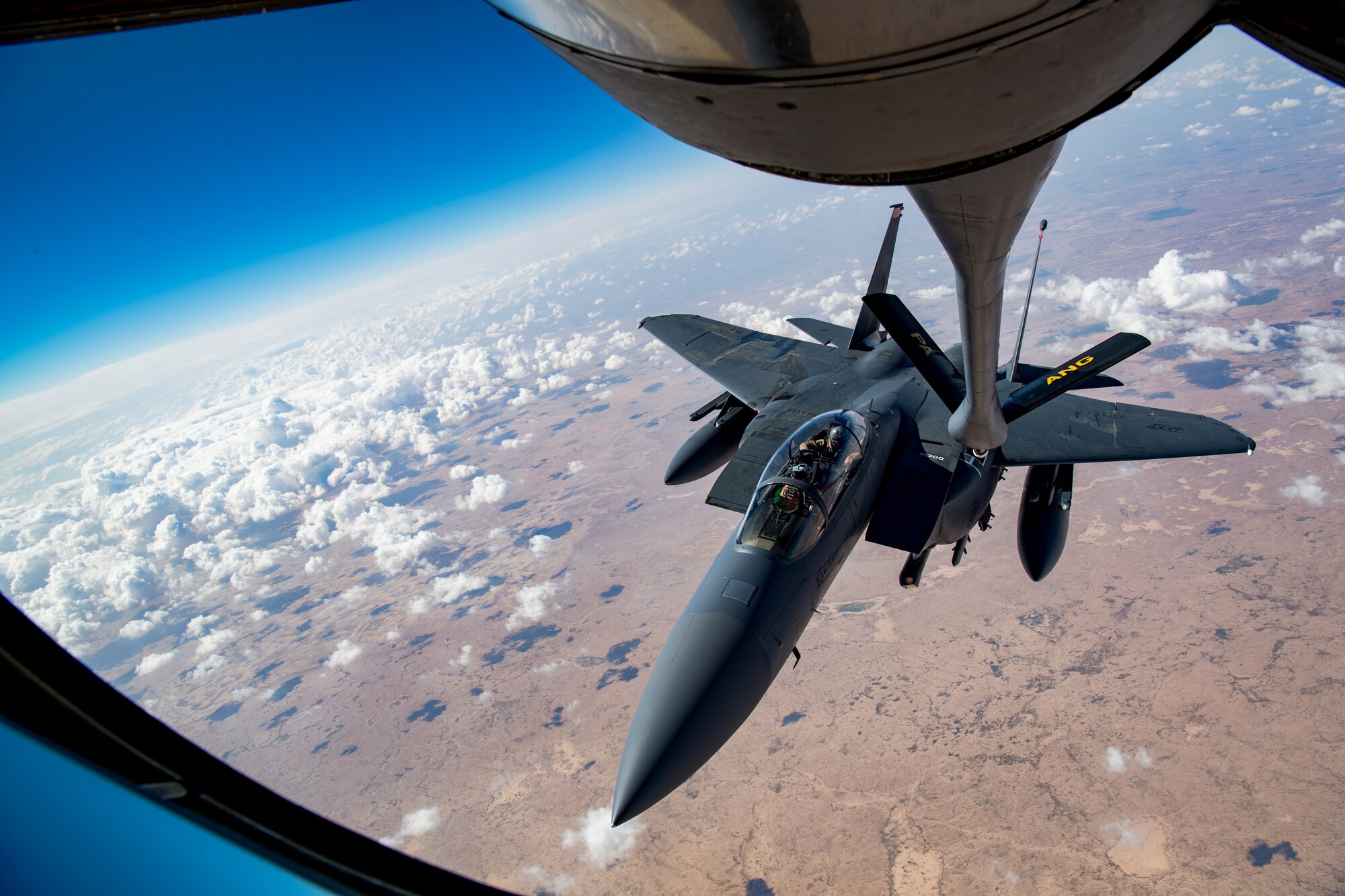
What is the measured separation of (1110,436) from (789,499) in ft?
21.2

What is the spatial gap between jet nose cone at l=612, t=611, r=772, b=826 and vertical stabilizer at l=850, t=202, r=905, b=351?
7843mm

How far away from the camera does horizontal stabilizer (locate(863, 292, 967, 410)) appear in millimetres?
4582

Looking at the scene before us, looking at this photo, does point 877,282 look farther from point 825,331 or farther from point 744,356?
point 744,356

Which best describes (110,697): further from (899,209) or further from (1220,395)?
(1220,395)

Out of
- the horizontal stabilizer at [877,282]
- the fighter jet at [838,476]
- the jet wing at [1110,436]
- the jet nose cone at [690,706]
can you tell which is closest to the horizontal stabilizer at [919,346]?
the fighter jet at [838,476]

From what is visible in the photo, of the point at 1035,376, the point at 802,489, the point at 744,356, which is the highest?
the point at 744,356

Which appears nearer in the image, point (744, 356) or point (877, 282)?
point (877, 282)

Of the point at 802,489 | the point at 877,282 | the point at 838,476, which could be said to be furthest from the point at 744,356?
the point at 802,489

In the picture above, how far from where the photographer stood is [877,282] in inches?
472

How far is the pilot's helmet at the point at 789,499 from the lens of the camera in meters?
6.65

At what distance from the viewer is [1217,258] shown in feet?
289

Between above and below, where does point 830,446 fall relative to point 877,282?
below

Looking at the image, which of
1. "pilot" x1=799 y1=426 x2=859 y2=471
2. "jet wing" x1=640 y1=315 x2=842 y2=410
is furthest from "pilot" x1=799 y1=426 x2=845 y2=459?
"jet wing" x1=640 y1=315 x2=842 y2=410

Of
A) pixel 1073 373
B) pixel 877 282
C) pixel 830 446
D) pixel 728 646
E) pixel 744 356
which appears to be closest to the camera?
pixel 728 646
